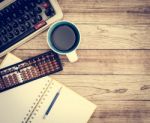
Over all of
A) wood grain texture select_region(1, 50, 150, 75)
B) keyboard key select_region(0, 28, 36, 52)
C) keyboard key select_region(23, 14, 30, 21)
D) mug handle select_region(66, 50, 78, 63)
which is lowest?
wood grain texture select_region(1, 50, 150, 75)

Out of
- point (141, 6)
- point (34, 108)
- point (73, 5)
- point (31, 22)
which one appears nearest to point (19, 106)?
point (34, 108)

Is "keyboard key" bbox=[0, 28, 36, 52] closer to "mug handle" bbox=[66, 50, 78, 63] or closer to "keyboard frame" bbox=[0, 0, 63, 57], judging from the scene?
"keyboard frame" bbox=[0, 0, 63, 57]

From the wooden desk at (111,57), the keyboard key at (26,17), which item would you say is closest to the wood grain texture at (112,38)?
the wooden desk at (111,57)

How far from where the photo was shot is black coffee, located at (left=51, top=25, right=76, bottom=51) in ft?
4.57

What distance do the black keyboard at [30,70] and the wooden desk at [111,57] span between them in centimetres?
3

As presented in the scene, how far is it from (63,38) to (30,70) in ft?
0.68

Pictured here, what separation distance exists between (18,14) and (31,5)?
0.21ft

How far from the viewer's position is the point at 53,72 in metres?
1.49

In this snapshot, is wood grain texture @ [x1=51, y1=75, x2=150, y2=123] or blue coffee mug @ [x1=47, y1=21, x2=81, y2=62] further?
wood grain texture @ [x1=51, y1=75, x2=150, y2=123]

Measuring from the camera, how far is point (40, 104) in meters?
1.50

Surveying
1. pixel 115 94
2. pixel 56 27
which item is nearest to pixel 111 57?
pixel 115 94

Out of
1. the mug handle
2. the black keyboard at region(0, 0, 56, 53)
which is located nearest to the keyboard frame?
the black keyboard at region(0, 0, 56, 53)

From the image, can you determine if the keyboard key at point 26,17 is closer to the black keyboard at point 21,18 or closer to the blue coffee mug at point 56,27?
the black keyboard at point 21,18

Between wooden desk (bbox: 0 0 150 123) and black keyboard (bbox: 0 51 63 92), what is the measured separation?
3 centimetres
